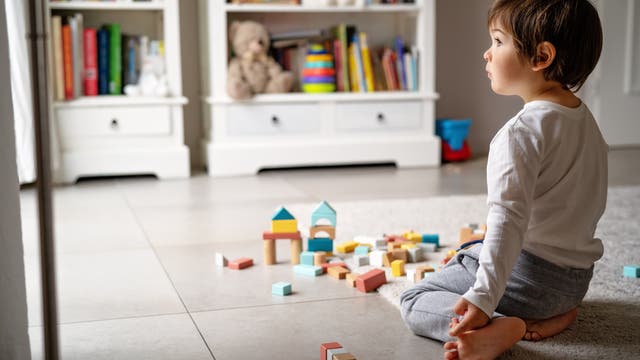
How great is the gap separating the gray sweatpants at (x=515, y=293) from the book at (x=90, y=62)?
2160 millimetres

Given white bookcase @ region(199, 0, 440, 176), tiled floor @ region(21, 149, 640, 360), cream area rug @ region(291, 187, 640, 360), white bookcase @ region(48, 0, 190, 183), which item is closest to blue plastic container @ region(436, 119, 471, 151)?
white bookcase @ region(199, 0, 440, 176)

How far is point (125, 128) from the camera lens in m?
3.13

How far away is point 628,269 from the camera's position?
1.62 metres

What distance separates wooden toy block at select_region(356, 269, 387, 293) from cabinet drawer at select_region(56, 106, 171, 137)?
179cm

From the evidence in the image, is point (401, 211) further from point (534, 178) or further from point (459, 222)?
point (534, 178)

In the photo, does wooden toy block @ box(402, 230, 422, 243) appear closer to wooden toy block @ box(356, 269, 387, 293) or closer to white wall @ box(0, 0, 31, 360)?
wooden toy block @ box(356, 269, 387, 293)

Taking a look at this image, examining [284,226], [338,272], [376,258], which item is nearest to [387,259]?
[376,258]

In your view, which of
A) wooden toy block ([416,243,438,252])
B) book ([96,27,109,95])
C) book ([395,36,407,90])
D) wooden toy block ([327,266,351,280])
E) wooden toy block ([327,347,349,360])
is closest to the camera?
wooden toy block ([327,347,349,360])

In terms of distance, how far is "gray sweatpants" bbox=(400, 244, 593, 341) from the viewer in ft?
4.03

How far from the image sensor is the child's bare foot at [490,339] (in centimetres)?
112

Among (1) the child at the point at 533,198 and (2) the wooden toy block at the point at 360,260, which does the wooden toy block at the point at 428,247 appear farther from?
(1) the child at the point at 533,198

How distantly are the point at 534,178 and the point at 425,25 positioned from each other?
7.75 feet

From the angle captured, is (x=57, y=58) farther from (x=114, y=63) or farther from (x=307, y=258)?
(x=307, y=258)

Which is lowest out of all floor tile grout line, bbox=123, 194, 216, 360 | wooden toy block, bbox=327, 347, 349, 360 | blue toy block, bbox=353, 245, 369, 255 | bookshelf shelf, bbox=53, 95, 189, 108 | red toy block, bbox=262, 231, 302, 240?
floor tile grout line, bbox=123, 194, 216, 360
